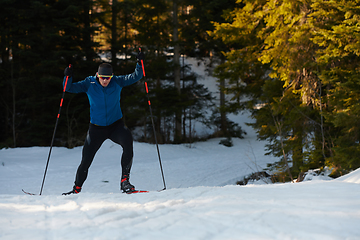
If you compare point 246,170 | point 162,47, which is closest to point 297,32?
point 246,170

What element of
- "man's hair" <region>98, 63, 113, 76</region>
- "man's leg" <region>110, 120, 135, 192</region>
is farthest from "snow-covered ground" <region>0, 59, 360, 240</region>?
"man's hair" <region>98, 63, 113, 76</region>

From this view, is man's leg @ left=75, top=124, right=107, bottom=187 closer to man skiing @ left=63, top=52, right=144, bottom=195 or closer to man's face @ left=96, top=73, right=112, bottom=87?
man skiing @ left=63, top=52, right=144, bottom=195

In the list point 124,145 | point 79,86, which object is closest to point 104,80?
point 79,86

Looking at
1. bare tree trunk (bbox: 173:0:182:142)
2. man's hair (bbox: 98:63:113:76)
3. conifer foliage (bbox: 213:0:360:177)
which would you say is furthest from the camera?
bare tree trunk (bbox: 173:0:182:142)

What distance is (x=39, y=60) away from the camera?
15.5m

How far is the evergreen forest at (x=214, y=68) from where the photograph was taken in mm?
7250

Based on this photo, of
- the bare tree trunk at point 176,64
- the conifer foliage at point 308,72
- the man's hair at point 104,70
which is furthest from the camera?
the bare tree trunk at point 176,64

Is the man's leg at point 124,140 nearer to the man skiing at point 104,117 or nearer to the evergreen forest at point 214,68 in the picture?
the man skiing at point 104,117

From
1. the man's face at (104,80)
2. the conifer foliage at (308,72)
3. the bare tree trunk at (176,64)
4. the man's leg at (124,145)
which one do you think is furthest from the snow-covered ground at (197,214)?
the bare tree trunk at (176,64)

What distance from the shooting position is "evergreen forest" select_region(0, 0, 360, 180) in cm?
725

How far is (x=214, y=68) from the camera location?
43.6 ft

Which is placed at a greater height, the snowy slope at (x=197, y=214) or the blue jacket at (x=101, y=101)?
the blue jacket at (x=101, y=101)

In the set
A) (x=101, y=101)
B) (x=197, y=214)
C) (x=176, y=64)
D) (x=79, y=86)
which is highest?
(x=176, y=64)

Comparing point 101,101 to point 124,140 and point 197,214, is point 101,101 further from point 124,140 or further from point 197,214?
point 197,214
